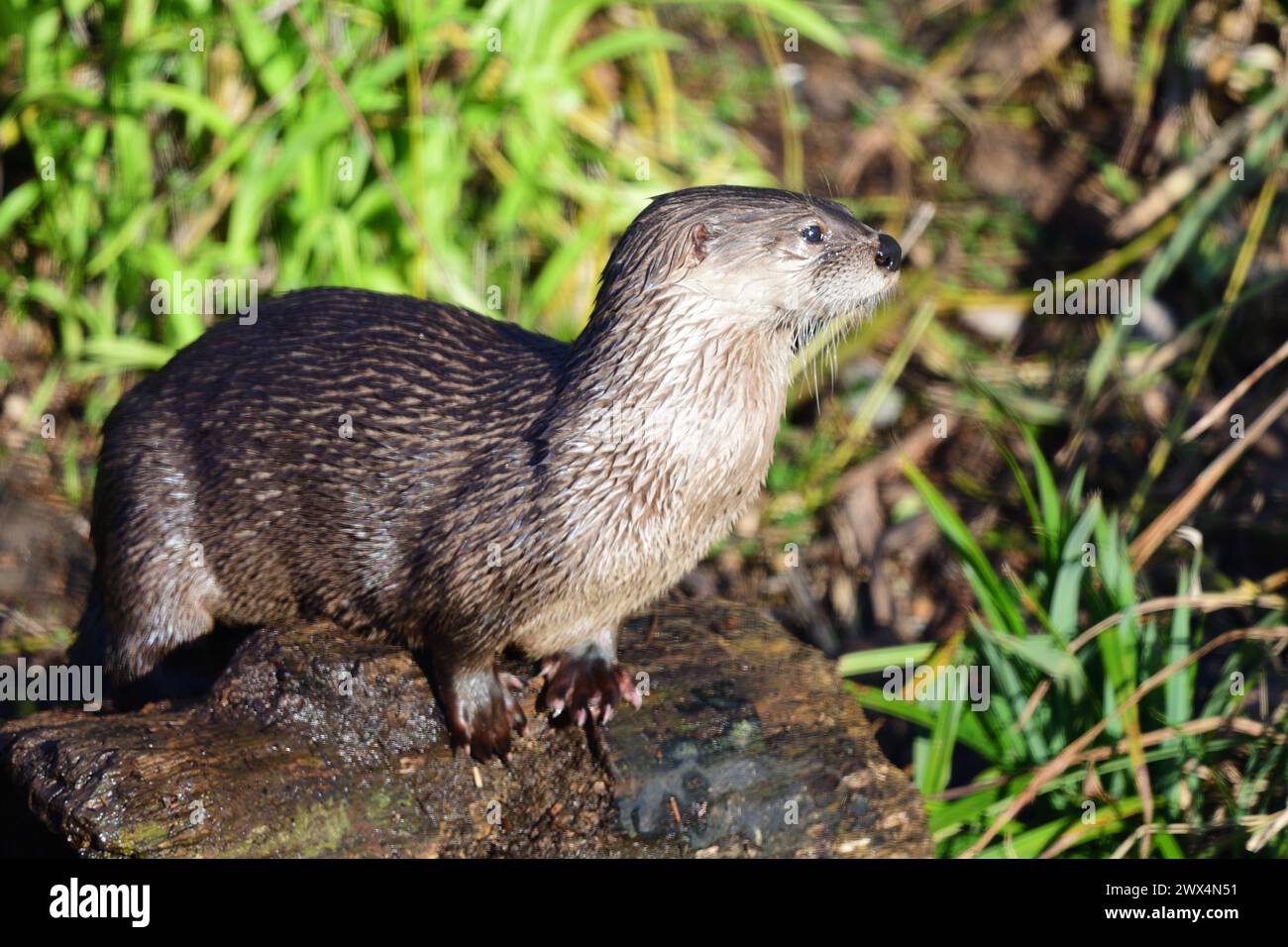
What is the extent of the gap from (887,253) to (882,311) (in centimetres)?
254

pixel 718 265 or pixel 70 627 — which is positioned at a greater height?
pixel 718 265

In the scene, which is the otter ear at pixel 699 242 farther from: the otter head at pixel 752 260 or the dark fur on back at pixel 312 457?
the dark fur on back at pixel 312 457

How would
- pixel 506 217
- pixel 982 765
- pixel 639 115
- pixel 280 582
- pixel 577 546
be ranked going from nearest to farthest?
pixel 577 546 → pixel 280 582 → pixel 982 765 → pixel 506 217 → pixel 639 115

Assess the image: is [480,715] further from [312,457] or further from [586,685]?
[312,457]

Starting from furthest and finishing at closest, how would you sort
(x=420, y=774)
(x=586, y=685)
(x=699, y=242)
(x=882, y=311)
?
(x=882, y=311) < (x=586, y=685) < (x=420, y=774) < (x=699, y=242)

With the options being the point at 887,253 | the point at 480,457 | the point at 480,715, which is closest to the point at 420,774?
the point at 480,715

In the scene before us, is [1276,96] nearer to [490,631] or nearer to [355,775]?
[490,631]

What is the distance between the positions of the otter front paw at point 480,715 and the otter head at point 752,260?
2.29 ft

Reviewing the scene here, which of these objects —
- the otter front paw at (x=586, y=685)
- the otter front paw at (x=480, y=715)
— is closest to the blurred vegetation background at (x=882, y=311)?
the otter front paw at (x=586, y=685)

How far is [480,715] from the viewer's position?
257 cm

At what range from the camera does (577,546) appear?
2.48m

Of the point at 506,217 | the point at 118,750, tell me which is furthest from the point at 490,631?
the point at 506,217

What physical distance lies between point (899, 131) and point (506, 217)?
1.98 meters

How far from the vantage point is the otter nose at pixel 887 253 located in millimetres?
2459
